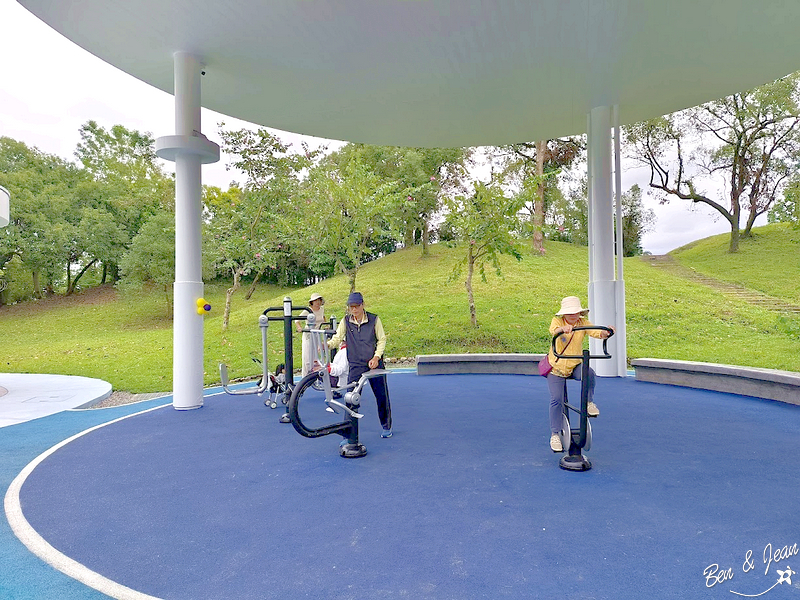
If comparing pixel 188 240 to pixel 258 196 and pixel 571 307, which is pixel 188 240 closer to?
pixel 571 307

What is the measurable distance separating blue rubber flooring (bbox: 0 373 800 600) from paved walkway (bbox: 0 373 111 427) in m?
1.88

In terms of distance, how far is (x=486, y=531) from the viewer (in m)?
2.79

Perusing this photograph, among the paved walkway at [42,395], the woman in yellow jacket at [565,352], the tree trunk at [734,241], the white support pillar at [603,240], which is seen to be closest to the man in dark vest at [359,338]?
the woman in yellow jacket at [565,352]

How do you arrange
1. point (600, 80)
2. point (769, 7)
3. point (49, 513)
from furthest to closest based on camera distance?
point (600, 80), point (769, 7), point (49, 513)

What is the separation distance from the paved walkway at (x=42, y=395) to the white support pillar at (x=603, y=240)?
779cm

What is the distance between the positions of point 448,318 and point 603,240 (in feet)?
19.6

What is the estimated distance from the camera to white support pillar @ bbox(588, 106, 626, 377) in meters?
8.01

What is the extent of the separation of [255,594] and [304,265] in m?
20.2

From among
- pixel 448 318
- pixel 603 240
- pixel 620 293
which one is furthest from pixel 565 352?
pixel 448 318

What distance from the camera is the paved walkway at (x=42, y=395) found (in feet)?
21.4

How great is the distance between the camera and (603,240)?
26.6 feet

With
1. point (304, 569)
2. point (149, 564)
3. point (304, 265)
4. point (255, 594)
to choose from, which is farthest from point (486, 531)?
point (304, 265)

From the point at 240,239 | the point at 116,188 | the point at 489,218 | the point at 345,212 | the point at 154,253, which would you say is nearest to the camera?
the point at 489,218

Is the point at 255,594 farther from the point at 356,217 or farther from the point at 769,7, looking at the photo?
the point at 356,217
